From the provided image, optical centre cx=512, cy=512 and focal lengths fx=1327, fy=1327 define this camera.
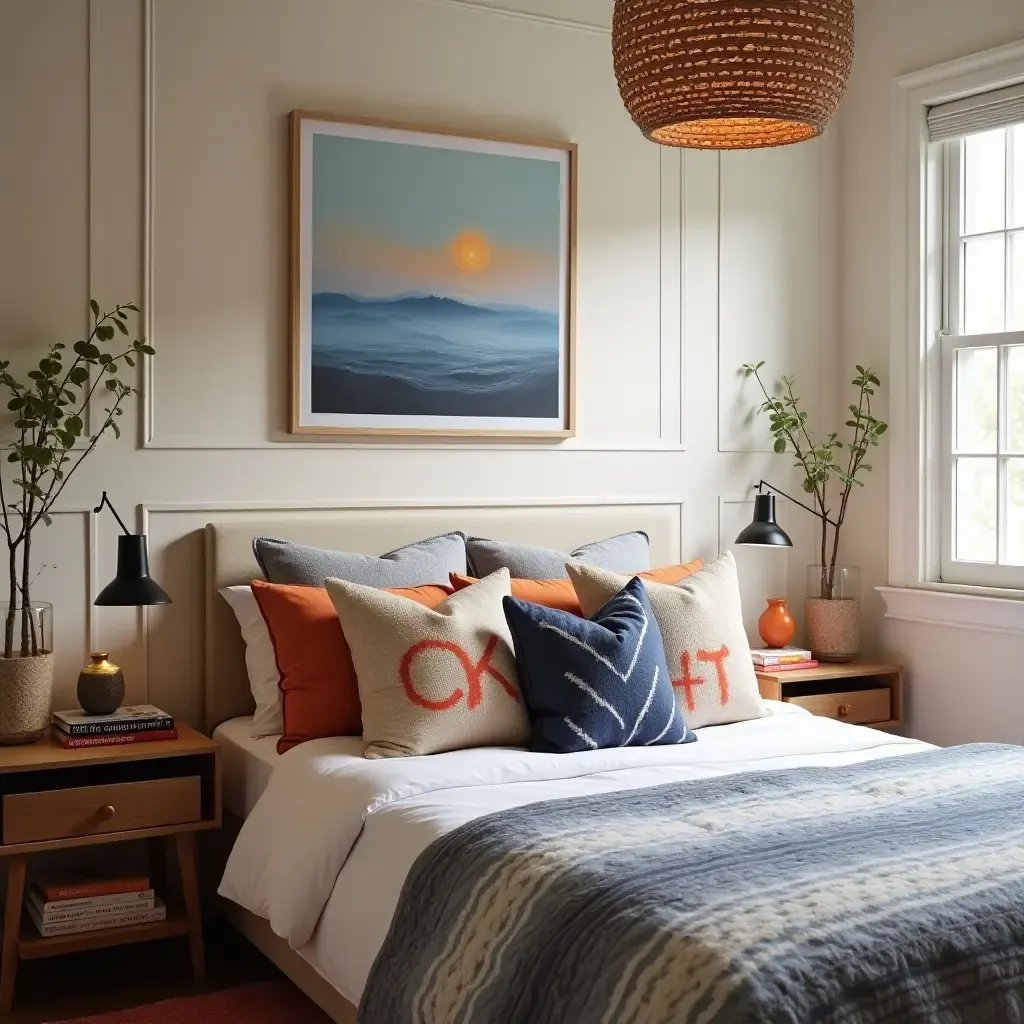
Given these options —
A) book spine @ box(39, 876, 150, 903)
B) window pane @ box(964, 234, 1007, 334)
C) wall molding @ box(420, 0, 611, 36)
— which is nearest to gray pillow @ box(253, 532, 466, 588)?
book spine @ box(39, 876, 150, 903)

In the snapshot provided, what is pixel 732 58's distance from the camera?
2367 mm

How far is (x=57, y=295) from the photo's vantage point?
3402 mm

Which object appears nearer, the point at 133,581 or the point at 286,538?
the point at 133,581

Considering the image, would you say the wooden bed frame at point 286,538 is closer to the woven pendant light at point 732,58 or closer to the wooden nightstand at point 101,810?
the wooden nightstand at point 101,810

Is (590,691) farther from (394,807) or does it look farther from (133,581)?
(133,581)

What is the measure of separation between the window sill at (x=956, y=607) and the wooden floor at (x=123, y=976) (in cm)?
231

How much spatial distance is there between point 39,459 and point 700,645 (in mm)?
1687

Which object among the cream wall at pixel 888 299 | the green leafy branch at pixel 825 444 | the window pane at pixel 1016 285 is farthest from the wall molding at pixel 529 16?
the window pane at pixel 1016 285

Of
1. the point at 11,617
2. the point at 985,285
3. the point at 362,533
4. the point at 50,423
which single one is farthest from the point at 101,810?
the point at 985,285

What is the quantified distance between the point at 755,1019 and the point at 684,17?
5.50 feet

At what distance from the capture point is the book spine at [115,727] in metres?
3.12

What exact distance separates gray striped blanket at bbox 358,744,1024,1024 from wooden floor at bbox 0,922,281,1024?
41.1 inches

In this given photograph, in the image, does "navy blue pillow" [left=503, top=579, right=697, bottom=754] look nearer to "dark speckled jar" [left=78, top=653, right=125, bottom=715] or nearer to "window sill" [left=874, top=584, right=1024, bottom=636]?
"dark speckled jar" [left=78, top=653, right=125, bottom=715]

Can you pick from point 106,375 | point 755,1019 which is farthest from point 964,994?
point 106,375
